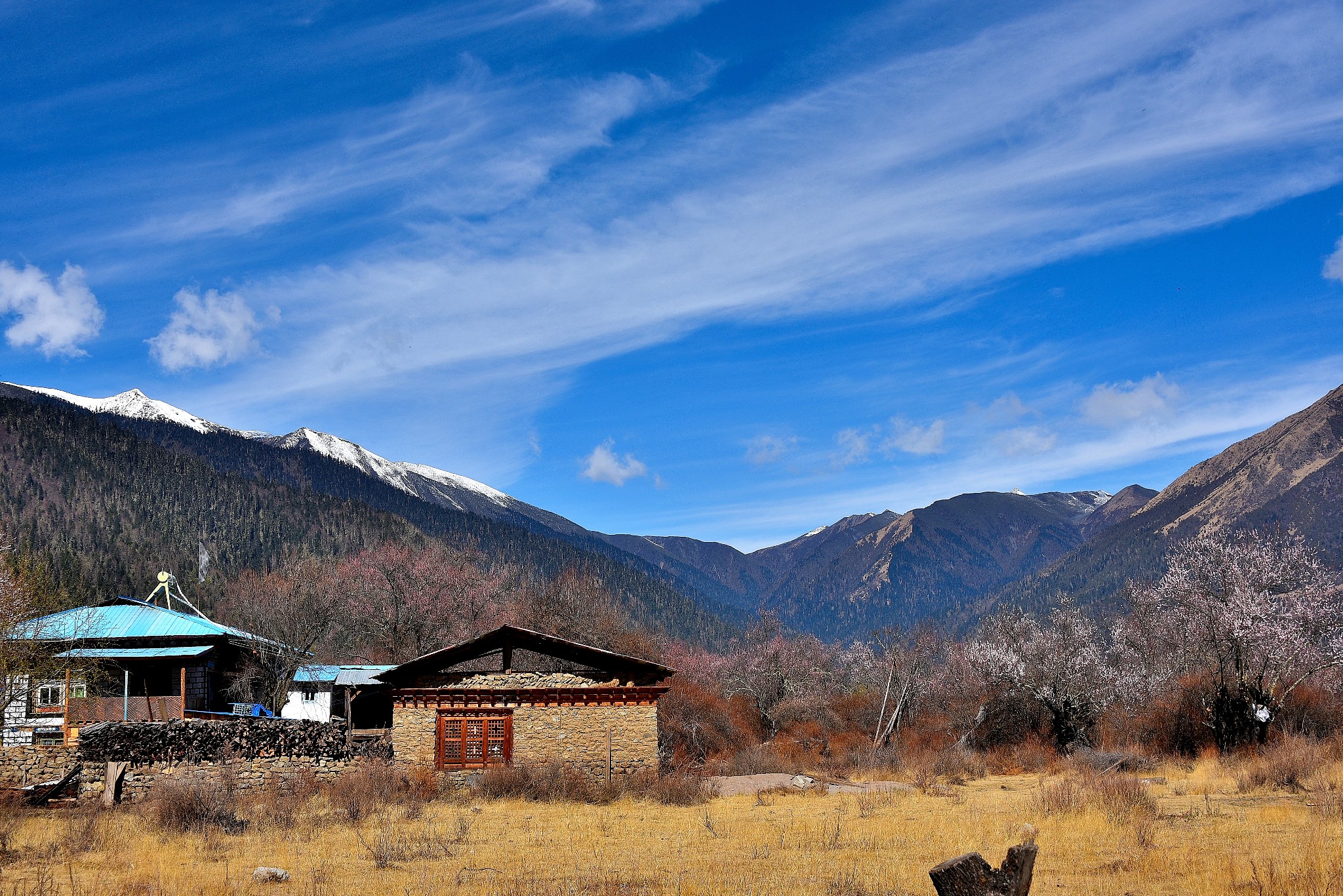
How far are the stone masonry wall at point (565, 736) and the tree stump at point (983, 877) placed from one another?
22179 millimetres

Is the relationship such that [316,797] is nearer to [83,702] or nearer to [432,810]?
[432,810]

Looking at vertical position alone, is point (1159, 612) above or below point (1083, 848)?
above

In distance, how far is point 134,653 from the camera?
3791 centimetres

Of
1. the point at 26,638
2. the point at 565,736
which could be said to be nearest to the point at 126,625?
the point at 26,638

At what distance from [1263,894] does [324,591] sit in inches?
2248

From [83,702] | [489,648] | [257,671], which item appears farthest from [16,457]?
[489,648]

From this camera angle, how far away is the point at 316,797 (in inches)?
1048

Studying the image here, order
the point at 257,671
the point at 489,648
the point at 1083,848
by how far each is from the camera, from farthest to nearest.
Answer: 1. the point at 257,671
2. the point at 489,648
3. the point at 1083,848

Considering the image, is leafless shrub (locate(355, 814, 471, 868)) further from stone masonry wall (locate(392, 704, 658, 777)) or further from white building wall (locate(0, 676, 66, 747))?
white building wall (locate(0, 676, 66, 747))

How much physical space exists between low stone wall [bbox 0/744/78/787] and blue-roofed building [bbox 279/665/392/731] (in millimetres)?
10957

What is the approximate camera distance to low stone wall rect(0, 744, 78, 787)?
3181 centimetres

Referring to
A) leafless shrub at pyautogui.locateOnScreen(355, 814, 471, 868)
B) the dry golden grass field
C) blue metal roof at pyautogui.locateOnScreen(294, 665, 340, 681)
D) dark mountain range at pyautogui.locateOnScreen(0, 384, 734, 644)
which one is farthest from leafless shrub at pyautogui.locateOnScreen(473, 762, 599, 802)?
dark mountain range at pyautogui.locateOnScreen(0, 384, 734, 644)

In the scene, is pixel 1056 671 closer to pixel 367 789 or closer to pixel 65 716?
pixel 367 789

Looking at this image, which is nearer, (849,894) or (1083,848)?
(849,894)
